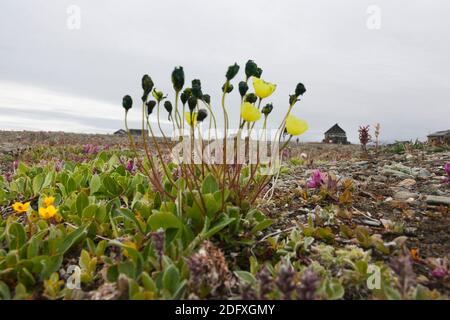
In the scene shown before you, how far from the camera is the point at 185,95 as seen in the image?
3.05m

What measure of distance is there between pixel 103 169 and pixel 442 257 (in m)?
4.94

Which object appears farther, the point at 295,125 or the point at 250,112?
the point at 295,125

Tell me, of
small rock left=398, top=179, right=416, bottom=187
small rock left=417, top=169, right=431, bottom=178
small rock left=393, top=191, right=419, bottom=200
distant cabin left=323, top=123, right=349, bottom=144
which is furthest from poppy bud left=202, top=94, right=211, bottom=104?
distant cabin left=323, top=123, right=349, bottom=144

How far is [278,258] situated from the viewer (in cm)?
305

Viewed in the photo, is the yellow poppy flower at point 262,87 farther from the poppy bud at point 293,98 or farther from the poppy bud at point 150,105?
the poppy bud at point 150,105

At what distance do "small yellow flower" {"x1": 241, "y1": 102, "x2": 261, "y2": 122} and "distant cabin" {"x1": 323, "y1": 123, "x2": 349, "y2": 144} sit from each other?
2178cm

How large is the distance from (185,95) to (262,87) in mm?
635

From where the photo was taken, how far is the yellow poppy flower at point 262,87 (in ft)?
9.66

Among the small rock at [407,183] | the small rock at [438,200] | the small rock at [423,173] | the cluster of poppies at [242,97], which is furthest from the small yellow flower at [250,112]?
the small rock at [423,173]

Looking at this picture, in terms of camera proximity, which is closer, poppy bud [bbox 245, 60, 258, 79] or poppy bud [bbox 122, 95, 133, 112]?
poppy bud [bbox 122, 95, 133, 112]

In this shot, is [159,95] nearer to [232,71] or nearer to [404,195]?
[232,71]

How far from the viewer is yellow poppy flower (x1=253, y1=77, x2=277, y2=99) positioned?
2.95 meters

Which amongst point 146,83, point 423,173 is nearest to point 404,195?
point 423,173

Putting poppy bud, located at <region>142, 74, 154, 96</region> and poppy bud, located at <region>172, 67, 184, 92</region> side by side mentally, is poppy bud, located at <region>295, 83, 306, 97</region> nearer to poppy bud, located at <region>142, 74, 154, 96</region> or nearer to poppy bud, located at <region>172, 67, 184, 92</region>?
poppy bud, located at <region>172, 67, 184, 92</region>
